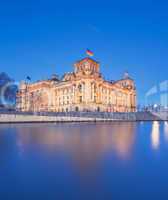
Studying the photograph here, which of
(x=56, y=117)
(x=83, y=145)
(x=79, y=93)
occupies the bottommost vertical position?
(x=83, y=145)

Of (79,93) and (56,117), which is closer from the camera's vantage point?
(56,117)

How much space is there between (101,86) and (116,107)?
50.8 feet

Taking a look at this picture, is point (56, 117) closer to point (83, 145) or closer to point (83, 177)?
point (83, 145)

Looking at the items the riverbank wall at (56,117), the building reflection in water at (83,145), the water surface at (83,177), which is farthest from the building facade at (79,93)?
the water surface at (83,177)

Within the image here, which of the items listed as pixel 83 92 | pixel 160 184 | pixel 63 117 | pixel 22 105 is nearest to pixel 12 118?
pixel 63 117

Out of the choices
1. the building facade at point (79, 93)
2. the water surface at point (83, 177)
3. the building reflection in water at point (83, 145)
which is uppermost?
the building facade at point (79, 93)

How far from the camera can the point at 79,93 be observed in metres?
87.7

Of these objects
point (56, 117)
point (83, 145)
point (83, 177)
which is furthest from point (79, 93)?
point (83, 177)

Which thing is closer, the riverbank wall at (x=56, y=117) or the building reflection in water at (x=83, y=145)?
the building reflection in water at (x=83, y=145)

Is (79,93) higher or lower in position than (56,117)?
higher

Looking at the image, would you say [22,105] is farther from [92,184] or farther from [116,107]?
[92,184]

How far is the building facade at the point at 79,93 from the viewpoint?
85.2 m

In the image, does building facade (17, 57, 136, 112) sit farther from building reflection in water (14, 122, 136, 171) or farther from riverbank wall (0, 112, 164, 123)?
building reflection in water (14, 122, 136, 171)

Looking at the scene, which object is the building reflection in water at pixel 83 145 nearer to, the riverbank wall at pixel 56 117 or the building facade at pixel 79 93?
the riverbank wall at pixel 56 117
